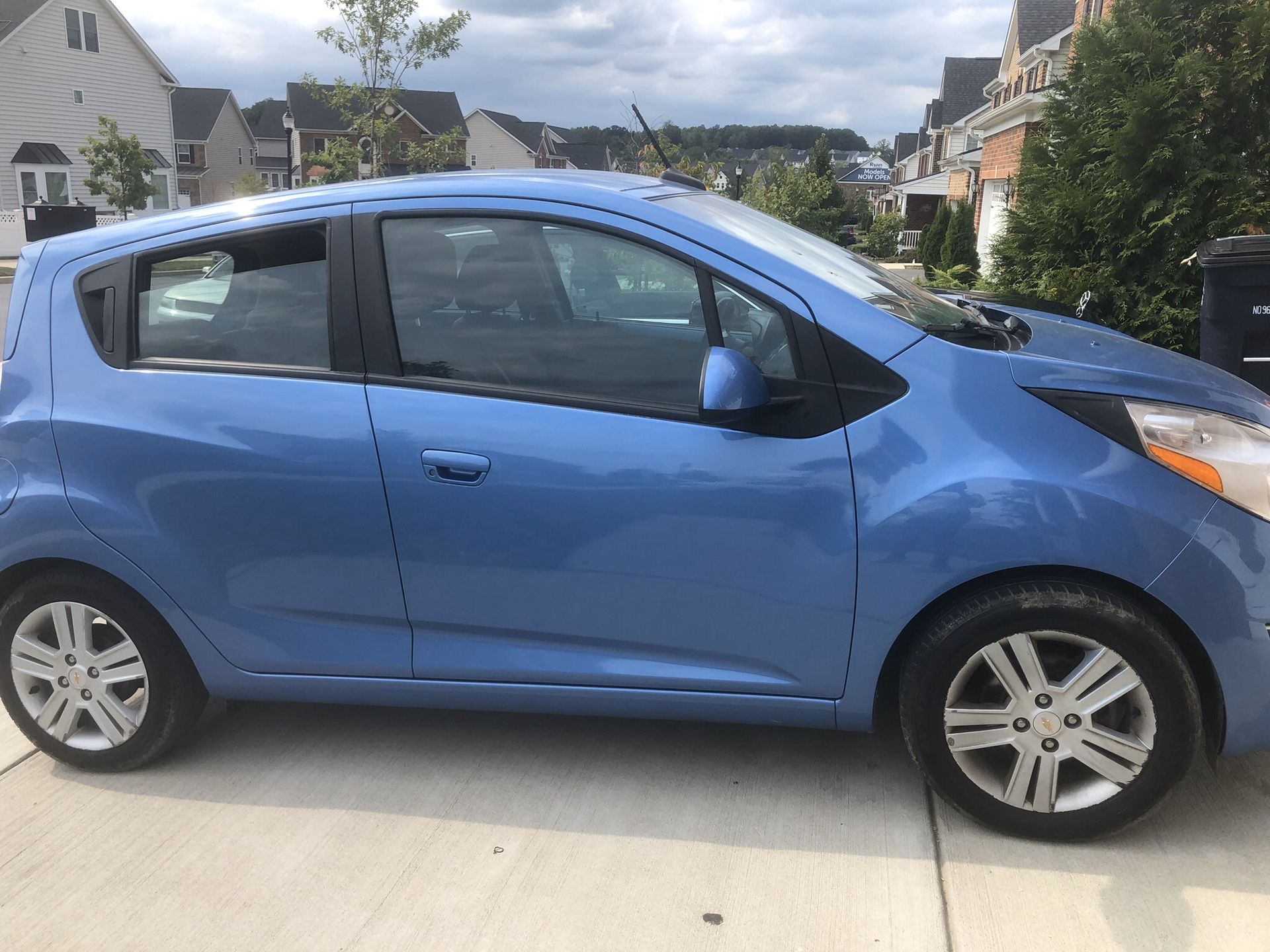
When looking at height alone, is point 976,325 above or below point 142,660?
above

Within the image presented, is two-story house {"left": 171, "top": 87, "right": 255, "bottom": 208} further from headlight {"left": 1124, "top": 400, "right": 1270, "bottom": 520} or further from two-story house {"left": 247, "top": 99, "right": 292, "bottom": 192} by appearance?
headlight {"left": 1124, "top": 400, "right": 1270, "bottom": 520}

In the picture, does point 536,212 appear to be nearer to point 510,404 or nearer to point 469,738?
point 510,404

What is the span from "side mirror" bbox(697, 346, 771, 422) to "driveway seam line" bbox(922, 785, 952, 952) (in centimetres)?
129

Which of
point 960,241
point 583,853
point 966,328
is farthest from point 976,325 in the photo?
point 960,241

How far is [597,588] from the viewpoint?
9.48 feet

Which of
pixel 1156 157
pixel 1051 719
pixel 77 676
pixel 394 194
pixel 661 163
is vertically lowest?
pixel 77 676

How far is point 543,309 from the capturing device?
3.00 metres

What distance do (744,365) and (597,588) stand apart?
2.41 feet

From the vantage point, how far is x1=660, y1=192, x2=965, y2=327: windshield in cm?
298

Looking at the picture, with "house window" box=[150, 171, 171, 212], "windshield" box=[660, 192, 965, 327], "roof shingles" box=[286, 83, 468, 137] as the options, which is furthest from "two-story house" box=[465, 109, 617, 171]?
"windshield" box=[660, 192, 965, 327]

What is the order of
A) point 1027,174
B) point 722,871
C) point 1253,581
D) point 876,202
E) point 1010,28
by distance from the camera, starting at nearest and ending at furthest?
point 1253,581
point 722,871
point 1027,174
point 1010,28
point 876,202

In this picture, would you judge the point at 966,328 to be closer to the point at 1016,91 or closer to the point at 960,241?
the point at 960,241

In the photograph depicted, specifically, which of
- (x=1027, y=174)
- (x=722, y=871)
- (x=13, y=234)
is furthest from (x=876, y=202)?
(x=722, y=871)

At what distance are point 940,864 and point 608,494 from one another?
1.32 m
